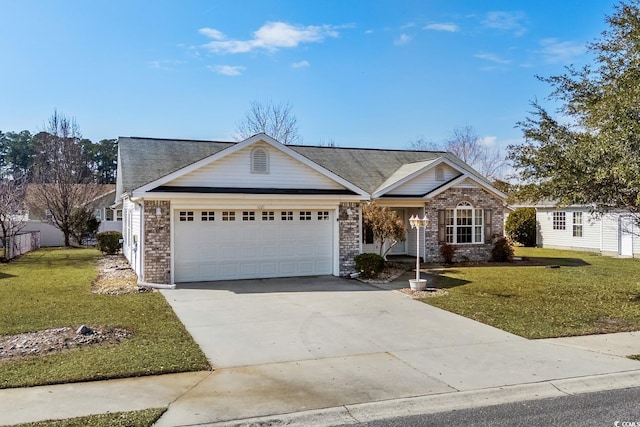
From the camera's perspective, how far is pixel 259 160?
15891 millimetres

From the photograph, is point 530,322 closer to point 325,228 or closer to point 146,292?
point 325,228

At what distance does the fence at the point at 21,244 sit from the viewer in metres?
22.7

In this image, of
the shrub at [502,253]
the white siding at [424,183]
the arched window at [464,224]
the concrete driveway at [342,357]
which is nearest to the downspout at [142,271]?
the concrete driveway at [342,357]

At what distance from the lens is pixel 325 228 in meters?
16.8

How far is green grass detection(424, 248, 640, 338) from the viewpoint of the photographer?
32.1 ft

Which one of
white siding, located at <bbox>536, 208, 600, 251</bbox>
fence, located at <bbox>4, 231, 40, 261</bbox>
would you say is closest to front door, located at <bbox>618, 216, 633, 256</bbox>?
white siding, located at <bbox>536, 208, 600, 251</bbox>

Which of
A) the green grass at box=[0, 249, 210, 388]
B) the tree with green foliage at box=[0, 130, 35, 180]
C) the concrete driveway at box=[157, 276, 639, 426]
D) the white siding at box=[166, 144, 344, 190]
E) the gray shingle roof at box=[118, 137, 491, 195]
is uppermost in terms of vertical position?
the tree with green foliage at box=[0, 130, 35, 180]

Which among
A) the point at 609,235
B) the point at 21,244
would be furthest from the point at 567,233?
the point at 21,244

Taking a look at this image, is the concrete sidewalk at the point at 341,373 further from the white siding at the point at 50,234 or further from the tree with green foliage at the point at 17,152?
the tree with green foliage at the point at 17,152

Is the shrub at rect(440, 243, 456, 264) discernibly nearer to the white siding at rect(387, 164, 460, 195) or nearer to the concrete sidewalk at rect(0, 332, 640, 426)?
the white siding at rect(387, 164, 460, 195)

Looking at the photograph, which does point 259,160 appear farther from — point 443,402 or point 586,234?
point 586,234

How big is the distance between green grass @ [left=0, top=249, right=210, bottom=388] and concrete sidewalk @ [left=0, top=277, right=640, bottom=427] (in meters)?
0.30

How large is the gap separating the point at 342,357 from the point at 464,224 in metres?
15.5

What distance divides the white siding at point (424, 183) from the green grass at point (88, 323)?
11.6 m
